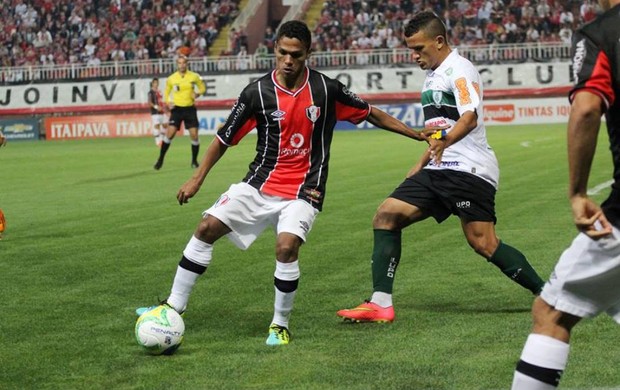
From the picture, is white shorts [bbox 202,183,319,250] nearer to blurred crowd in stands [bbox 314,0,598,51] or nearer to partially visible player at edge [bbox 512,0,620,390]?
partially visible player at edge [bbox 512,0,620,390]

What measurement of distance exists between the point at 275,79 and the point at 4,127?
117 ft

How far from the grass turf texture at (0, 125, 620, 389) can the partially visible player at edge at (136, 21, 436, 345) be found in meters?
0.63

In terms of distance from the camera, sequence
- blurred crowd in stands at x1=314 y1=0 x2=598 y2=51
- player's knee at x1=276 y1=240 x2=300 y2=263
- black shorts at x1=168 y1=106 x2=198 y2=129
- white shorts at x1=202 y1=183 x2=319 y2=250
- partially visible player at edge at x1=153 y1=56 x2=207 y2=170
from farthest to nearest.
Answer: blurred crowd in stands at x1=314 y1=0 x2=598 y2=51, black shorts at x1=168 y1=106 x2=198 y2=129, partially visible player at edge at x1=153 y1=56 x2=207 y2=170, white shorts at x1=202 y1=183 x2=319 y2=250, player's knee at x1=276 y1=240 x2=300 y2=263

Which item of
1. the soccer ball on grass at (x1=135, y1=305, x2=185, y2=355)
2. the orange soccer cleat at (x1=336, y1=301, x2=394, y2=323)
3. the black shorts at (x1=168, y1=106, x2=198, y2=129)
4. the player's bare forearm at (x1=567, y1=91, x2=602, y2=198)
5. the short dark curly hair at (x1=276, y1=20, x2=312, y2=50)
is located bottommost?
the black shorts at (x1=168, y1=106, x2=198, y2=129)

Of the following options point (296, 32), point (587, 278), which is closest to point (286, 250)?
point (296, 32)

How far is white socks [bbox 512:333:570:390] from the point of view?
439cm

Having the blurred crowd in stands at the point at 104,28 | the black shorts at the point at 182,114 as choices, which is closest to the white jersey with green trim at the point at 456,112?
the black shorts at the point at 182,114

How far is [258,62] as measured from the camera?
41.0 meters

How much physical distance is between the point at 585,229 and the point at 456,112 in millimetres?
3819

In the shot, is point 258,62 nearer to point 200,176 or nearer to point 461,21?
point 461,21

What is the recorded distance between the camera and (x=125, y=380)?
6.20m

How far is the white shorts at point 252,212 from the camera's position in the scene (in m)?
7.43

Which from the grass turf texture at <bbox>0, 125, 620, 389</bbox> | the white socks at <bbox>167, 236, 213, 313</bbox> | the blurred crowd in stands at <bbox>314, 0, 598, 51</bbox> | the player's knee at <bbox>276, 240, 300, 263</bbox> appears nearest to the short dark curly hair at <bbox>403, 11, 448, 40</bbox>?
the player's knee at <bbox>276, 240, 300, 263</bbox>

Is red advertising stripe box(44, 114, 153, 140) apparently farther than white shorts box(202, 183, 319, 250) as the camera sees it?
Yes
